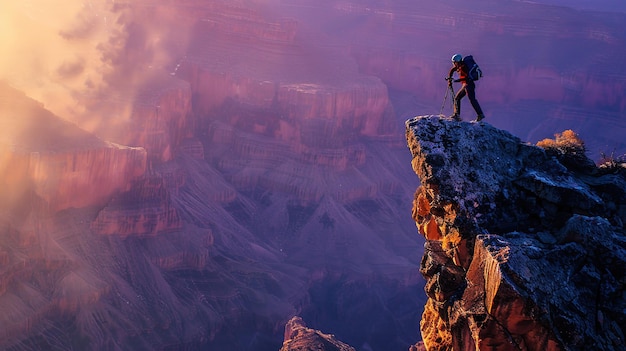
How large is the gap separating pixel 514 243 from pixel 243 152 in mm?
53892

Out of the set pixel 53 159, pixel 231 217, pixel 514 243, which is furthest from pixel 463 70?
pixel 231 217

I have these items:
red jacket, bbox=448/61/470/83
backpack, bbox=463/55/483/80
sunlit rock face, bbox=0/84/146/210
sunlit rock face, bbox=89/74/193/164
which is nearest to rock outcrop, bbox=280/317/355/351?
sunlit rock face, bbox=0/84/146/210

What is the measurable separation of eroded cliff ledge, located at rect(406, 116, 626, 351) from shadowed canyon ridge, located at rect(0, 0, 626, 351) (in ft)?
7.44

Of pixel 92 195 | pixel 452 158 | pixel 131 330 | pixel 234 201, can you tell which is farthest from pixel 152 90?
pixel 452 158

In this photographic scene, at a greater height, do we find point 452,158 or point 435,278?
point 452,158

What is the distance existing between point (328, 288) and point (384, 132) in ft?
75.7

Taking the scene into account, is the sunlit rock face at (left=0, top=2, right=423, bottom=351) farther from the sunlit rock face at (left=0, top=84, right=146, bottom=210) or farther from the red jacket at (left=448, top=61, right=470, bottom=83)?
the red jacket at (left=448, top=61, right=470, bottom=83)

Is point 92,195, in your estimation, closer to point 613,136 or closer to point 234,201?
point 234,201

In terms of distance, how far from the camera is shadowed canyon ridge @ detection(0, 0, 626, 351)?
39281 mm

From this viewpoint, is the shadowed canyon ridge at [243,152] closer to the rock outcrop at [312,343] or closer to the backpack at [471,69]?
the rock outcrop at [312,343]

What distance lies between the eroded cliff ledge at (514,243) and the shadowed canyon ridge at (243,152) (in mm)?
2267

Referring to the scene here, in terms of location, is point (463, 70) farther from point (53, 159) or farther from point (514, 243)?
point (53, 159)

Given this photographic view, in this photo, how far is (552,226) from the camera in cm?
1296

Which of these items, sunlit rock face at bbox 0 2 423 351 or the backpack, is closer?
the backpack
